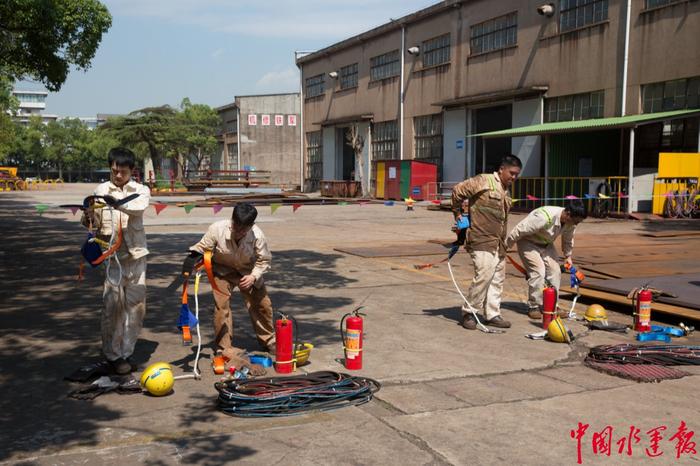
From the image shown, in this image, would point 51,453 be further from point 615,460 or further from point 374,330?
point 374,330

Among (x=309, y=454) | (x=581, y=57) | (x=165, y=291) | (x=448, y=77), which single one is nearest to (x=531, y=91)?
(x=581, y=57)

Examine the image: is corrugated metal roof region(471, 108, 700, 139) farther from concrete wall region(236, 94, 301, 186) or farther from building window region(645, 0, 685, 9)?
concrete wall region(236, 94, 301, 186)

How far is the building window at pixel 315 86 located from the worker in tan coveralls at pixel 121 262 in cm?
4369

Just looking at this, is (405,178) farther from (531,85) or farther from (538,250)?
(538,250)

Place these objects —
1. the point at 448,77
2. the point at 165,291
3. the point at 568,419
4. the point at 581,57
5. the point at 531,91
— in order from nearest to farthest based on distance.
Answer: the point at 568,419, the point at 165,291, the point at 581,57, the point at 531,91, the point at 448,77

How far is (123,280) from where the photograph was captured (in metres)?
5.61

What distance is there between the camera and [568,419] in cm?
470

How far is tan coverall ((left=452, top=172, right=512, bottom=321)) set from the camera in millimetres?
7555

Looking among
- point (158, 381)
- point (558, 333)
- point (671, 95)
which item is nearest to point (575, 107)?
point (671, 95)

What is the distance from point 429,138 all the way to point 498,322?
2977 centimetres

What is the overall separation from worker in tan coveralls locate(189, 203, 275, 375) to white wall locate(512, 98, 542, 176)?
24726 mm

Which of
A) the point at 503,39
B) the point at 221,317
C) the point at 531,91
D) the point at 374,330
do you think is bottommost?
the point at 374,330

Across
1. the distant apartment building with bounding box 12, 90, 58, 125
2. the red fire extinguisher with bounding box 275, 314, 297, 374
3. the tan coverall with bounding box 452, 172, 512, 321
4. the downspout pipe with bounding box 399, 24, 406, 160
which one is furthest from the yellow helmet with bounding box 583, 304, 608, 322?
the distant apartment building with bounding box 12, 90, 58, 125

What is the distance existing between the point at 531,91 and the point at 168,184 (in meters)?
39.7
